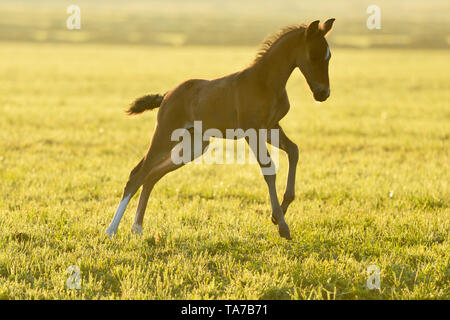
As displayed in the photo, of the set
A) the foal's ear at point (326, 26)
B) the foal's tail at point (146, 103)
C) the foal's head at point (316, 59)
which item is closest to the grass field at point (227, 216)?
the foal's head at point (316, 59)

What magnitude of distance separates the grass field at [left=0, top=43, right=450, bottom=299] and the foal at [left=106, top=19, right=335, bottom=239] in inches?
19.0

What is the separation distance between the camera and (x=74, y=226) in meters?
7.03

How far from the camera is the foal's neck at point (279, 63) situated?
6.46 meters

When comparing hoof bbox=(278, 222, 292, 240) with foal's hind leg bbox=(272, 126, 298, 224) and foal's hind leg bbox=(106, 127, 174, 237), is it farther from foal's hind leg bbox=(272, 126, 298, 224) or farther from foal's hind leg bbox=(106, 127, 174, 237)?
foal's hind leg bbox=(106, 127, 174, 237)

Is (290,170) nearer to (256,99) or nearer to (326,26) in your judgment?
(256,99)

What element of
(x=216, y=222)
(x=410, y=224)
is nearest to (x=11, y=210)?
(x=216, y=222)

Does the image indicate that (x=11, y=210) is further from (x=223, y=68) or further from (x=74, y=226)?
(x=223, y=68)

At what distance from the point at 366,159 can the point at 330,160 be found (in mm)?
730

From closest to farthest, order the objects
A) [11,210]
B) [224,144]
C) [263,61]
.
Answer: [263,61] → [11,210] → [224,144]

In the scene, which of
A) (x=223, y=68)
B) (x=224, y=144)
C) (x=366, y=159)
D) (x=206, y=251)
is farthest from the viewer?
(x=223, y=68)

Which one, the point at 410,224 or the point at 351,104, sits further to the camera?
the point at 351,104

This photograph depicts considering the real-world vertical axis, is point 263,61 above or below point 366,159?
above

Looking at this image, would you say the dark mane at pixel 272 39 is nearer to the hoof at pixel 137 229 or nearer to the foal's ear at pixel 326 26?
the foal's ear at pixel 326 26

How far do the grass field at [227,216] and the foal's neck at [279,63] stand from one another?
1.77ft
